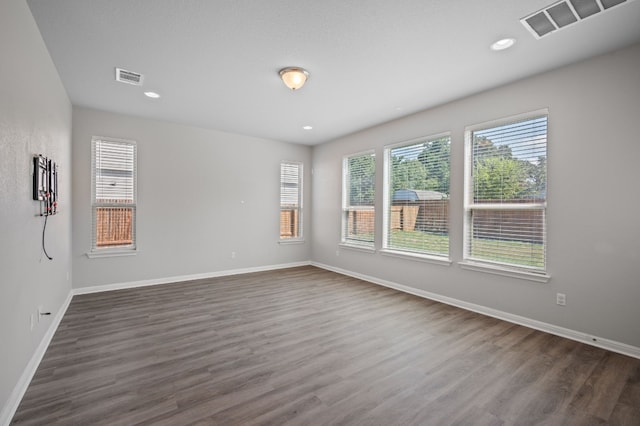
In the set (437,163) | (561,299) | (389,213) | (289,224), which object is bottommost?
(561,299)

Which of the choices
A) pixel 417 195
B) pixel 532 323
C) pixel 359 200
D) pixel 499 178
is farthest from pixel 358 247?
pixel 532 323

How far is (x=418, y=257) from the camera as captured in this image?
4473 mm

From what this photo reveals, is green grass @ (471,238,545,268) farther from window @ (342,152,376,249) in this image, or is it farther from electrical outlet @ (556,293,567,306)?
window @ (342,152,376,249)

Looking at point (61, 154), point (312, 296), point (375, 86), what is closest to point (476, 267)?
point (312, 296)

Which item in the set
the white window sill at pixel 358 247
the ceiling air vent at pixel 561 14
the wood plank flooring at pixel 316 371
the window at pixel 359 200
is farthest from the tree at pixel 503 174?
the white window sill at pixel 358 247

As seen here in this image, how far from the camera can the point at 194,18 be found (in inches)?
91.8

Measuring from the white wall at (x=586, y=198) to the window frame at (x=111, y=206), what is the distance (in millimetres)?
4983

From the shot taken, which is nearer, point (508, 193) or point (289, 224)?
point (508, 193)

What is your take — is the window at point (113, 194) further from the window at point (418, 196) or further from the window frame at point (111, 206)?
the window at point (418, 196)

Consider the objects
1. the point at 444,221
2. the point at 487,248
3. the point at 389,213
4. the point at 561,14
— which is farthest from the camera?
the point at 389,213

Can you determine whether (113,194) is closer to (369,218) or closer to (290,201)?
(290,201)

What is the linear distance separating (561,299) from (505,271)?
21.9 inches

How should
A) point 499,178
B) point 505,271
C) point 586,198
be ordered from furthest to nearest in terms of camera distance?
point 499,178
point 505,271
point 586,198

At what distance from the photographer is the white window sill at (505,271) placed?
3200mm
